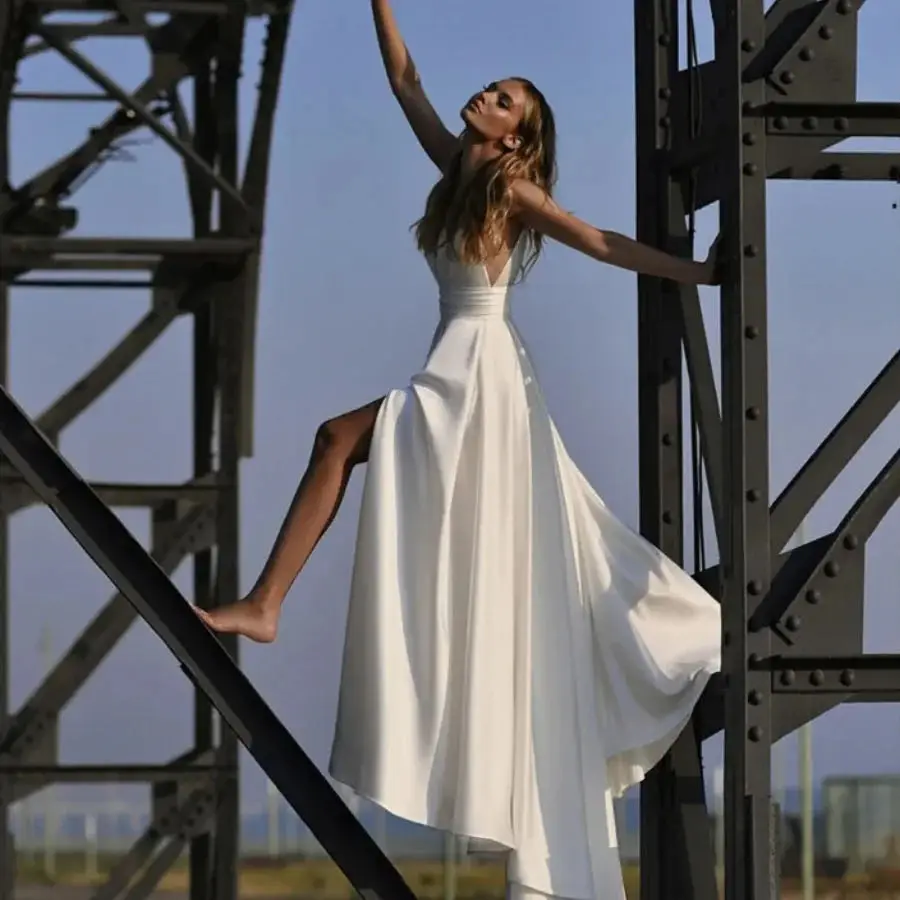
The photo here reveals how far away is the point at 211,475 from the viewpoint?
1371 centimetres

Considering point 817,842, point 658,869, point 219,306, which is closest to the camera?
point 658,869

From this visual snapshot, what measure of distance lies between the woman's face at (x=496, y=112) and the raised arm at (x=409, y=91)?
239mm

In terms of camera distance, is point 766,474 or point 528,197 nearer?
point 766,474

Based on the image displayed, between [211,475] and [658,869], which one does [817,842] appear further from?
[658,869]

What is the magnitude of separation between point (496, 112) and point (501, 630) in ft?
4.14

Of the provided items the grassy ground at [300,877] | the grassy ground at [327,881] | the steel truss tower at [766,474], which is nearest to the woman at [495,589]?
the steel truss tower at [766,474]

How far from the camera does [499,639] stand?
6.86 m

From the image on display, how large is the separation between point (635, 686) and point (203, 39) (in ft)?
23.6

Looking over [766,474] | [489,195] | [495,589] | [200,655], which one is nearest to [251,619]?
[200,655]

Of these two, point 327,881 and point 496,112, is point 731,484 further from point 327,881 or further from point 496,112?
point 327,881

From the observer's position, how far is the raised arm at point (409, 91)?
7223mm

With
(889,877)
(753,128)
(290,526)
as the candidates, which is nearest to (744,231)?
(753,128)

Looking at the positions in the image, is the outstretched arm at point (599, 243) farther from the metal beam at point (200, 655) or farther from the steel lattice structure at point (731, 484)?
the metal beam at point (200, 655)

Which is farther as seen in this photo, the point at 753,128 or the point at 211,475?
the point at 211,475
